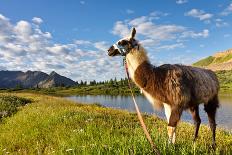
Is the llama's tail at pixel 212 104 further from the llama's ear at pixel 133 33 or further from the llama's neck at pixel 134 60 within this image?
the llama's ear at pixel 133 33

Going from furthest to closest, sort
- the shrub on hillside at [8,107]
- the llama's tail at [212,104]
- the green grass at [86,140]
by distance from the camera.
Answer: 1. the shrub on hillside at [8,107]
2. the llama's tail at [212,104]
3. the green grass at [86,140]

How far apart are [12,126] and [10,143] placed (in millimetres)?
3991

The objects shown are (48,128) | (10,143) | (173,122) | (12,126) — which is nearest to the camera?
(173,122)

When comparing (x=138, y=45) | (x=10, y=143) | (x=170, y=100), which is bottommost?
(x=10, y=143)

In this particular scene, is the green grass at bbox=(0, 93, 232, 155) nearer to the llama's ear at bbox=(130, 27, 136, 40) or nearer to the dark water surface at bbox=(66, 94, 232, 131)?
the dark water surface at bbox=(66, 94, 232, 131)

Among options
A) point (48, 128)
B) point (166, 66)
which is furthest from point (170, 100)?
point (48, 128)

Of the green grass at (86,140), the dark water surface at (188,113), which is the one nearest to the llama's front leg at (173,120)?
the green grass at (86,140)

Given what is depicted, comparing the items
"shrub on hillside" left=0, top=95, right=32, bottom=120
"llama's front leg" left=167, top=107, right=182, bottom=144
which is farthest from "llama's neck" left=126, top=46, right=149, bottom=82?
"shrub on hillside" left=0, top=95, right=32, bottom=120

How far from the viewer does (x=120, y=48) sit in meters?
10.1

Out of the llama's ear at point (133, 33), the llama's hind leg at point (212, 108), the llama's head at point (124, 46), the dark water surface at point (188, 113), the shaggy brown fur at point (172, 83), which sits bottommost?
the dark water surface at point (188, 113)

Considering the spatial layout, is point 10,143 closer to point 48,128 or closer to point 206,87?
point 48,128

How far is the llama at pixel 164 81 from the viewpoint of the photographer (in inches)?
389

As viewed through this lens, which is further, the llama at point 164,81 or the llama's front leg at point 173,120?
the llama at point 164,81

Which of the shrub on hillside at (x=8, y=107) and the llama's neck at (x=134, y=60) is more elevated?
the llama's neck at (x=134, y=60)
